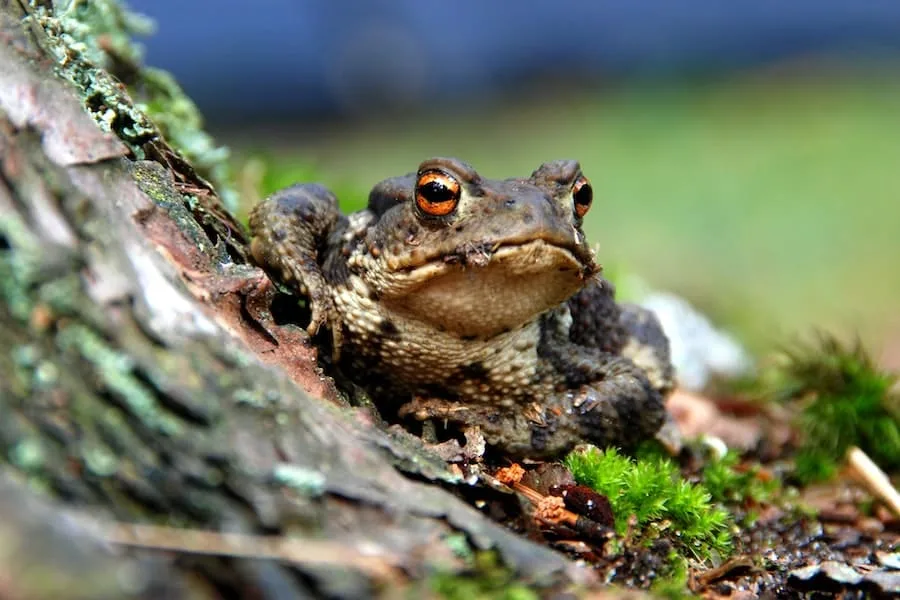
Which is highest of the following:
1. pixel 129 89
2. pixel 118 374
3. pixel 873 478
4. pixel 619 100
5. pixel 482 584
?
pixel 619 100

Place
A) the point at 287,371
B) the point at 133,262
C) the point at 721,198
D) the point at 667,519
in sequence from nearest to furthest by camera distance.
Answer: the point at 133,262 < the point at 287,371 < the point at 667,519 < the point at 721,198

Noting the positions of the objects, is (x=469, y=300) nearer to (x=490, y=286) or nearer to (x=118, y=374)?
(x=490, y=286)

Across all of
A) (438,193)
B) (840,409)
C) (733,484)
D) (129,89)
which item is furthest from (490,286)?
(129,89)

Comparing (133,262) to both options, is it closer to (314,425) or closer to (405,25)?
(314,425)

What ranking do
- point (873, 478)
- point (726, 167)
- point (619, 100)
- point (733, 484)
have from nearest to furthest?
point (733, 484)
point (873, 478)
point (726, 167)
point (619, 100)

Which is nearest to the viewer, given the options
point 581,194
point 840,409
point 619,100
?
point 581,194

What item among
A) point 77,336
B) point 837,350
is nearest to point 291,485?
point 77,336

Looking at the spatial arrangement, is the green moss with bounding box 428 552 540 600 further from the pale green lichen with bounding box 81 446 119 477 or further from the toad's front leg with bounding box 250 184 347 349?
the toad's front leg with bounding box 250 184 347 349

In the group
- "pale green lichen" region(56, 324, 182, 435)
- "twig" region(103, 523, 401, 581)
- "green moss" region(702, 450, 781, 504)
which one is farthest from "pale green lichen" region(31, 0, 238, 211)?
"green moss" region(702, 450, 781, 504)
